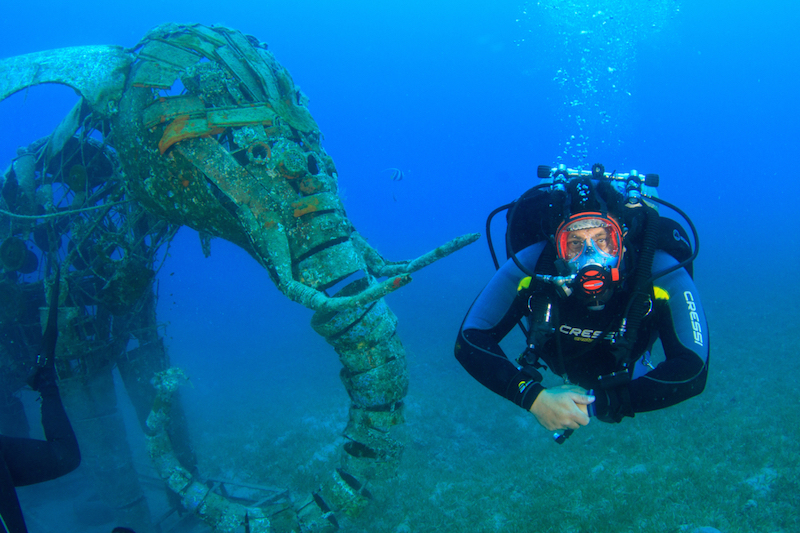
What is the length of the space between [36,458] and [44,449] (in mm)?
94

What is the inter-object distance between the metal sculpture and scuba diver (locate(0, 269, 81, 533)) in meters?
1.46

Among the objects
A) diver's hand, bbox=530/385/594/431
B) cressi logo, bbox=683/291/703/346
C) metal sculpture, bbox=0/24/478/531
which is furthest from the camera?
metal sculpture, bbox=0/24/478/531

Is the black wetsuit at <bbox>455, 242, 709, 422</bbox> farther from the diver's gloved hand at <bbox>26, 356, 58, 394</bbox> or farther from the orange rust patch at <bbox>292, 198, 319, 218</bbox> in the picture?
the diver's gloved hand at <bbox>26, 356, 58, 394</bbox>

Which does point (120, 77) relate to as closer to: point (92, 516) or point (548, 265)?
point (548, 265)

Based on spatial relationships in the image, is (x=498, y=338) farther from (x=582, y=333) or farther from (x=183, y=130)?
(x=183, y=130)

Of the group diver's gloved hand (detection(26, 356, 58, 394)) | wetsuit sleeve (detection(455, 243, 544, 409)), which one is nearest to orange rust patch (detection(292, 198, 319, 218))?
wetsuit sleeve (detection(455, 243, 544, 409))

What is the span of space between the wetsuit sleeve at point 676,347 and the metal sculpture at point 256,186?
1.78m

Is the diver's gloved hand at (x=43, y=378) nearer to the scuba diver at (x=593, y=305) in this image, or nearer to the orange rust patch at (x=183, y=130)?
the orange rust patch at (x=183, y=130)

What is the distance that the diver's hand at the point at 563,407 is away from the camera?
2.20 m

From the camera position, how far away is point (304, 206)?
3.71m

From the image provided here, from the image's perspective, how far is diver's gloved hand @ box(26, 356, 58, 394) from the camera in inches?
145

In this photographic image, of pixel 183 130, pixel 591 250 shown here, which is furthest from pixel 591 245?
pixel 183 130

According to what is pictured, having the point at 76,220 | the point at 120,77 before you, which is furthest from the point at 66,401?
the point at 120,77

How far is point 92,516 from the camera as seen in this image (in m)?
7.66
